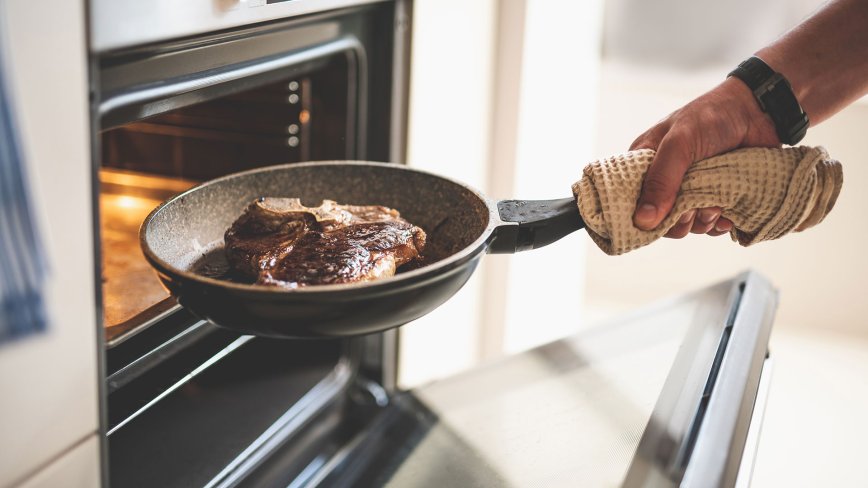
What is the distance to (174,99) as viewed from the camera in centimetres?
63

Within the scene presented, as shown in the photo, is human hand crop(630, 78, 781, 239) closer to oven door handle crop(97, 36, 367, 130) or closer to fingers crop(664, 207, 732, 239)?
fingers crop(664, 207, 732, 239)

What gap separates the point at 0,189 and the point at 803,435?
2.57 feet

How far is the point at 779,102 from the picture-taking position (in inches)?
28.9

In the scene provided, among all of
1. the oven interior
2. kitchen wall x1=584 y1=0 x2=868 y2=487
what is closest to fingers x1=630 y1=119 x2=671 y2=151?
the oven interior

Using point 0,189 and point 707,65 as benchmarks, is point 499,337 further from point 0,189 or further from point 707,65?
point 0,189

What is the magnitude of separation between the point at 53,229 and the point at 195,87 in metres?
0.21

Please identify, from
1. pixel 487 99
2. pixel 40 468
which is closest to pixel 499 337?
pixel 487 99

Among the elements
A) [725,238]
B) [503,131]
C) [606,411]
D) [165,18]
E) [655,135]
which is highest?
[165,18]

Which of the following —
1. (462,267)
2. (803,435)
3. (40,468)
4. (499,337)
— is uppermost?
(462,267)

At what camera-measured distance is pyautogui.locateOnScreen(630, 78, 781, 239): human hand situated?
677mm

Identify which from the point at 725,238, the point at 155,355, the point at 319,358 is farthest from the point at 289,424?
the point at 725,238

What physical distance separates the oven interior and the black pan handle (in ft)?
0.88

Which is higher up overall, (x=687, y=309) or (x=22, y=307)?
(x=22, y=307)

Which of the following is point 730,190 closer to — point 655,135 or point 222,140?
point 655,135
